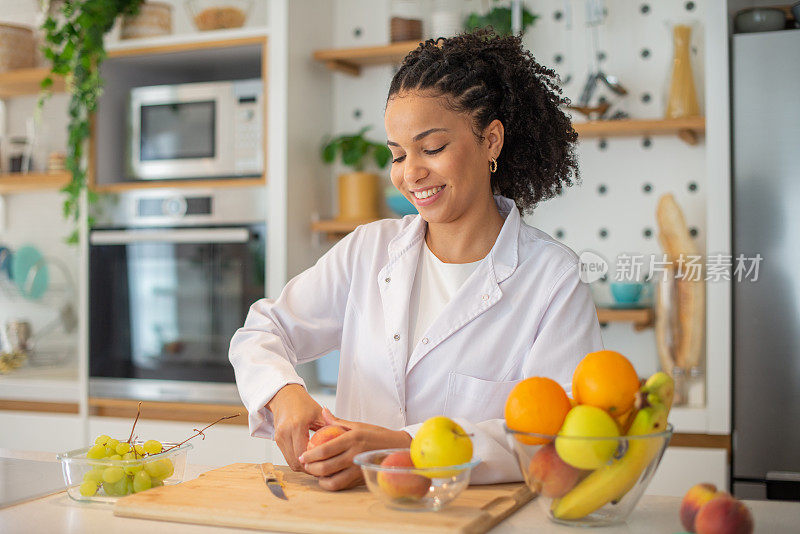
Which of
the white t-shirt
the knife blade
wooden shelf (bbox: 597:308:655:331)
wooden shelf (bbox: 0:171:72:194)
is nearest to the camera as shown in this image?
the knife blade

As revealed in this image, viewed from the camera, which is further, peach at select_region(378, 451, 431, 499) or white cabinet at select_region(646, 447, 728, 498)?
white cabinet at select_region(646, 447, 728, 498)

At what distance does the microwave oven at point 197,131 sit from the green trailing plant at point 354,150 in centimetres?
26

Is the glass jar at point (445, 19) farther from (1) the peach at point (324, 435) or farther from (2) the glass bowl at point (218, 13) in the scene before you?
(1) the peach at point (324, 435)

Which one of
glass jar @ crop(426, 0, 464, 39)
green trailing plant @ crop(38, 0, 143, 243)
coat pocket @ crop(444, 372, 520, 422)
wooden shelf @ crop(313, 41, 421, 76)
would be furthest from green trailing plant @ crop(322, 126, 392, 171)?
coat pocket @ crop(444, 372, 520, 422)

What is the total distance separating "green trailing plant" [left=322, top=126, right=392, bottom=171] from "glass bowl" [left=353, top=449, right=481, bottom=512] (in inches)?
79.7

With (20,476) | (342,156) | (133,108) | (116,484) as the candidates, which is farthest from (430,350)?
(133,108)

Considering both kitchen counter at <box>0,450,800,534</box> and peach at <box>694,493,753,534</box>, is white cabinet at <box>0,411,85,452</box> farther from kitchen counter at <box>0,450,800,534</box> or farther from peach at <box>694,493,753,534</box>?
peach at <box>694,493,753,534</box>

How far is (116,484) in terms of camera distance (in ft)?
4.01

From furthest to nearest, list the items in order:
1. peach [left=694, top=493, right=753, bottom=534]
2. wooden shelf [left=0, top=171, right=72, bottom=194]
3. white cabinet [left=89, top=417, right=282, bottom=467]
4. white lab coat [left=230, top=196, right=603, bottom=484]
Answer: wooden shelf [left=0, top=171, right=72, bottom=194], white cabinet [left=89, top=417, right=282, bottom=467], white lab coat [left=230, top=196, right=603, bottom=484], peach [left=694, top=493, right=753, bottom=534]

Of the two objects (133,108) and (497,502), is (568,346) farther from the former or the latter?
(133,108)

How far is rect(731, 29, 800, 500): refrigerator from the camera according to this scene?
2426 millimetres

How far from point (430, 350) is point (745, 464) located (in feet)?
4.50

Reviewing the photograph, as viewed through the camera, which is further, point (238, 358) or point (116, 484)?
point (238, 358)

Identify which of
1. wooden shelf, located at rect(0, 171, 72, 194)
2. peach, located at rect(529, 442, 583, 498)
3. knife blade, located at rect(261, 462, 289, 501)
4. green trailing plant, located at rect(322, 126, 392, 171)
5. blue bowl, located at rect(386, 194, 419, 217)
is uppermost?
green trailing plant, located at rect(322, 126, 392, 171)
